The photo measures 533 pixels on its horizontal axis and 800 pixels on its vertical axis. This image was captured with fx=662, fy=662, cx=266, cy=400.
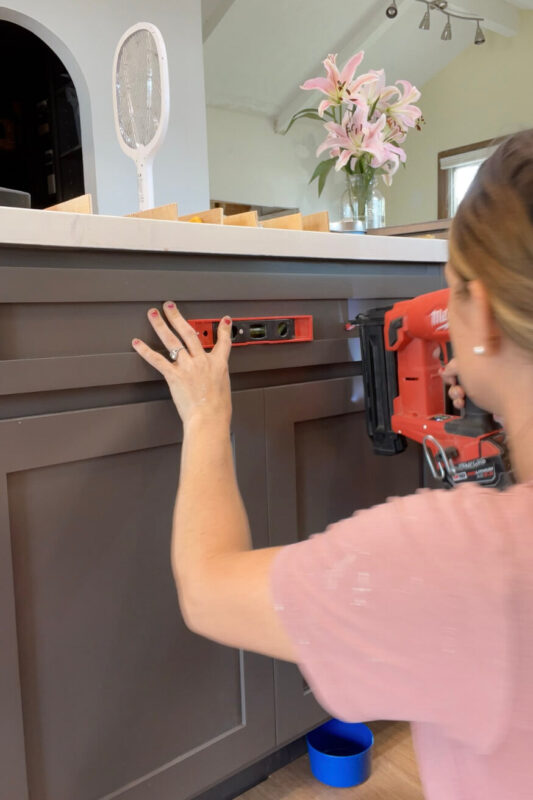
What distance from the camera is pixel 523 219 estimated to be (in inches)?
17.6

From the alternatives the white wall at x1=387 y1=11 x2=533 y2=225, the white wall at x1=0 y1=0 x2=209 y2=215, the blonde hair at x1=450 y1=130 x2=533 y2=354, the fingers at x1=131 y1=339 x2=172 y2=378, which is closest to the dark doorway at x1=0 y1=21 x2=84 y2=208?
the white wall at x1=0 y1=0 x2=209 y2=215

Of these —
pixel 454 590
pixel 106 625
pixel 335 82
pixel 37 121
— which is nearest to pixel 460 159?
pixel 37 121

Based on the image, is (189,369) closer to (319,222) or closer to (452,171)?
(319,222)

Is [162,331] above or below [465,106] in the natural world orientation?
below

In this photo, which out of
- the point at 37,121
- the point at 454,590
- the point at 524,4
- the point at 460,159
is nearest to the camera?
the point at 454,590

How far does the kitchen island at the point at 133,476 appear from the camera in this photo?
31.0 inches

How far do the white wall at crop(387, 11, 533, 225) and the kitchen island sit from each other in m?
4.90

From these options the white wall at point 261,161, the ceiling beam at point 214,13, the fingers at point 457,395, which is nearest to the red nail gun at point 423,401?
the fingers at point 457,395

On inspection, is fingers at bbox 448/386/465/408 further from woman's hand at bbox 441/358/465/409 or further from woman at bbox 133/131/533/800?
woman at bbox 133/131/533/800

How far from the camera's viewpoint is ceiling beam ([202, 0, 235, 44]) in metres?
4.11

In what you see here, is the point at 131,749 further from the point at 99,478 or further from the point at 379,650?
the point at 379,650

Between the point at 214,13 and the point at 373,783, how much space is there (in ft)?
14.4

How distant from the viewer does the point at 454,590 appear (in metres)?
0.40

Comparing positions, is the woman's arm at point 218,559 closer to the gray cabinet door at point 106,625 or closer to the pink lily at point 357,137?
the gray cabinet door at point 106,625
